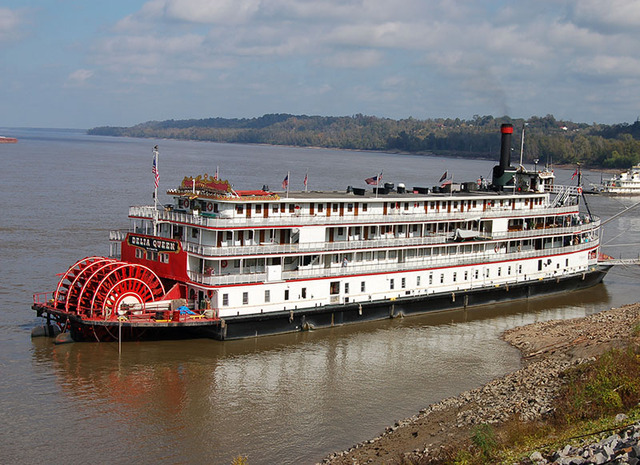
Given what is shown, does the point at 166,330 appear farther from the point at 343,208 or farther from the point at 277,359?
the point at 343,208

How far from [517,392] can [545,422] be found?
446 cm

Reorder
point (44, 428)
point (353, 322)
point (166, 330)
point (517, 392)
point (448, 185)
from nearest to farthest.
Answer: point (44, 428) < point (517, 392) < point (166, 330) < point (353, 322) < point (448, 185)

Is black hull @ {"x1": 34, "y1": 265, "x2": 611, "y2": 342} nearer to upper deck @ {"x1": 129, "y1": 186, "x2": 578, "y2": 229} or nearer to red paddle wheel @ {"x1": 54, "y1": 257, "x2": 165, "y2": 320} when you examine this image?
red paddle wheel @ {"x1": 54, "y1": 257, "x2": 165, "y2": 320}

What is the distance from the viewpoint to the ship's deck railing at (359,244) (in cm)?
3441

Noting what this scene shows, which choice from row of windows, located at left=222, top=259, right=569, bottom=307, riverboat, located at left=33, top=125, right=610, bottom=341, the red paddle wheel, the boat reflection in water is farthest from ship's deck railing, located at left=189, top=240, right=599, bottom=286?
the boat reflection in water

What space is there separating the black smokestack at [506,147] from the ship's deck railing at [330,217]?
13.4ft

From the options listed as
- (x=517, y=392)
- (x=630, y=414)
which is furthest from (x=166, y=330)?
(x=630, y=414)

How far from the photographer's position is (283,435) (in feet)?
81.8

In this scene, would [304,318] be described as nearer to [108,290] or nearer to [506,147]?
[108,290]

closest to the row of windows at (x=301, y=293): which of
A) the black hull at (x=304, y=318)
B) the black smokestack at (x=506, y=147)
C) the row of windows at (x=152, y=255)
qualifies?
the black hull at (x=304, y=318)

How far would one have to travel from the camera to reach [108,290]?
33781 millimetres

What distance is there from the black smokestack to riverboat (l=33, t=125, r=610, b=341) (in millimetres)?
3929

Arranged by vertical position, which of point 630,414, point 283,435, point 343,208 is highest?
point 343,208

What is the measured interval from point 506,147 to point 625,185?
8474 cm
